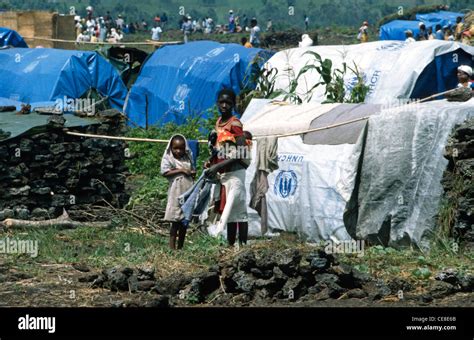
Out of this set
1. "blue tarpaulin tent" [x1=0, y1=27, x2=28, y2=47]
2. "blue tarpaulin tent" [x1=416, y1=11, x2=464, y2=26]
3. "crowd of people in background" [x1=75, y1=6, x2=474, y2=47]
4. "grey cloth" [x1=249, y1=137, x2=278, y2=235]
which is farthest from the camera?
"blue tarpaulin tent" [x1=416, y1=11, x2=464, y2=26]

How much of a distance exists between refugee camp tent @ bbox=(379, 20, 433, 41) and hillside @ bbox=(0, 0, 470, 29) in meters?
31.6

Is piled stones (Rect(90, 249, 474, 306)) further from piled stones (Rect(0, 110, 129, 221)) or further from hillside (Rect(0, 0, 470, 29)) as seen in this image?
hillside (Rect(0, 0, 470, 29))

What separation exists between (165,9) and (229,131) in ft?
306

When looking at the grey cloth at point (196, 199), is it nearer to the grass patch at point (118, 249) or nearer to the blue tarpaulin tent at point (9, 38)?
the grass patch at point (118, 249)

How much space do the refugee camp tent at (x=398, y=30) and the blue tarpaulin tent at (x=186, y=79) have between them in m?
14.9

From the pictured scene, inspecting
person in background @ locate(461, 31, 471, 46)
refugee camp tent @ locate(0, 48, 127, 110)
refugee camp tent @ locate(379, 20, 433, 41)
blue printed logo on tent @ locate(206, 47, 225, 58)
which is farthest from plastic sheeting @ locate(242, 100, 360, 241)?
refugee camp tent @ locate(379, 20, 433, 41)

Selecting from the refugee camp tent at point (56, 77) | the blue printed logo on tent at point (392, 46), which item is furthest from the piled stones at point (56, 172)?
the refugee camp tent at point (56, 77)

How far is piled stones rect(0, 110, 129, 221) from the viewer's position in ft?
46.4

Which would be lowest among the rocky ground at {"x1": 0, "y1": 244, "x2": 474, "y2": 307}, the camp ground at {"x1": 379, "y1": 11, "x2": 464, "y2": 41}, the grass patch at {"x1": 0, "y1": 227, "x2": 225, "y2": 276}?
the grass patch at {"x1": 0, "y1": 227, "x2": 225, "y2": 276}

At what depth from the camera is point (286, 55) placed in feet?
64.7

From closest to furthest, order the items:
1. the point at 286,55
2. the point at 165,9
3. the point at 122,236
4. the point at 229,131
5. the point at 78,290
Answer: the point at 78,290 < the point at 229,131 < the point at 122,236 < the point at 286,55 < the point at 165,9

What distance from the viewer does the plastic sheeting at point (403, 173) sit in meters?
11.9
